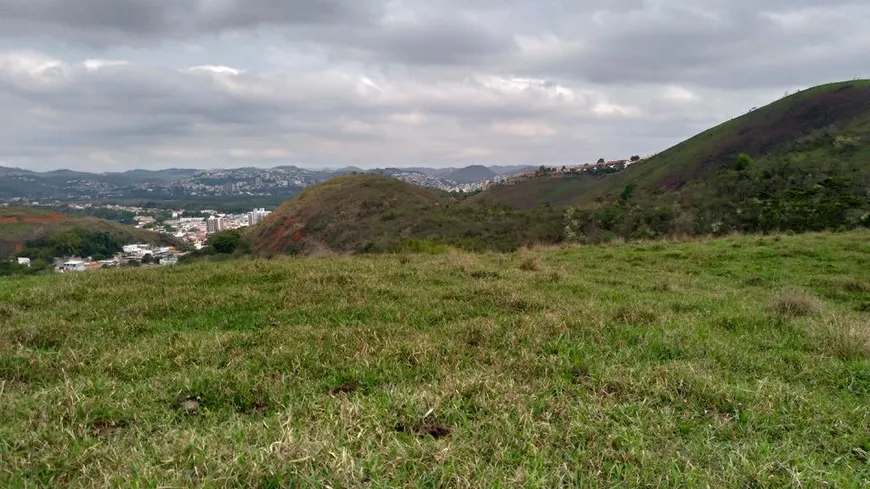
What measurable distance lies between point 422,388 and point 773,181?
4146 cm

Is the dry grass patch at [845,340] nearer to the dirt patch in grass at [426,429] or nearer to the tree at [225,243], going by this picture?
the dirt patch in grass at [426,429]

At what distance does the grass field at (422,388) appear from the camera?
293 centimetres

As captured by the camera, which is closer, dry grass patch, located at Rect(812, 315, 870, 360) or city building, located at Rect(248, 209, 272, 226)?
dry grass patch, located at Rect(812, 315, 870, 360)

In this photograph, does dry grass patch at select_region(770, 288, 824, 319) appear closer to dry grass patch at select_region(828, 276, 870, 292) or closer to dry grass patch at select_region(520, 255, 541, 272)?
dry grass patch at select_region(828, 276, 870, 292)

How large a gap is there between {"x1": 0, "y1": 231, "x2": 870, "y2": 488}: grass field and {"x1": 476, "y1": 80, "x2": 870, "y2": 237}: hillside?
891 inches

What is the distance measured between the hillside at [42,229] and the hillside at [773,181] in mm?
55890

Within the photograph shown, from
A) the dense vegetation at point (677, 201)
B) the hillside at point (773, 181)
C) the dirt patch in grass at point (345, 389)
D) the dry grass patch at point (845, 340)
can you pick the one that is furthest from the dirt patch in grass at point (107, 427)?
the hillside at point (773, 181)

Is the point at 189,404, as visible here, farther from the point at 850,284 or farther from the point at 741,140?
the point at 741,140

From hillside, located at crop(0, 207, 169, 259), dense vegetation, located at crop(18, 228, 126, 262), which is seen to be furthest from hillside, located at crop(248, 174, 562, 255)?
hillside, located at crop(0, 207, 169, 259)

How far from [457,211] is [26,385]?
181 ft

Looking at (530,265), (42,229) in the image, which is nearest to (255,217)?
(42,229)

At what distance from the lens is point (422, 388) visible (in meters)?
4.25

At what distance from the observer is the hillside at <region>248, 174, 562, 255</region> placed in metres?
40.4

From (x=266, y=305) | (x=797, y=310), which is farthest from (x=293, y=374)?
(x=797, y=310)
